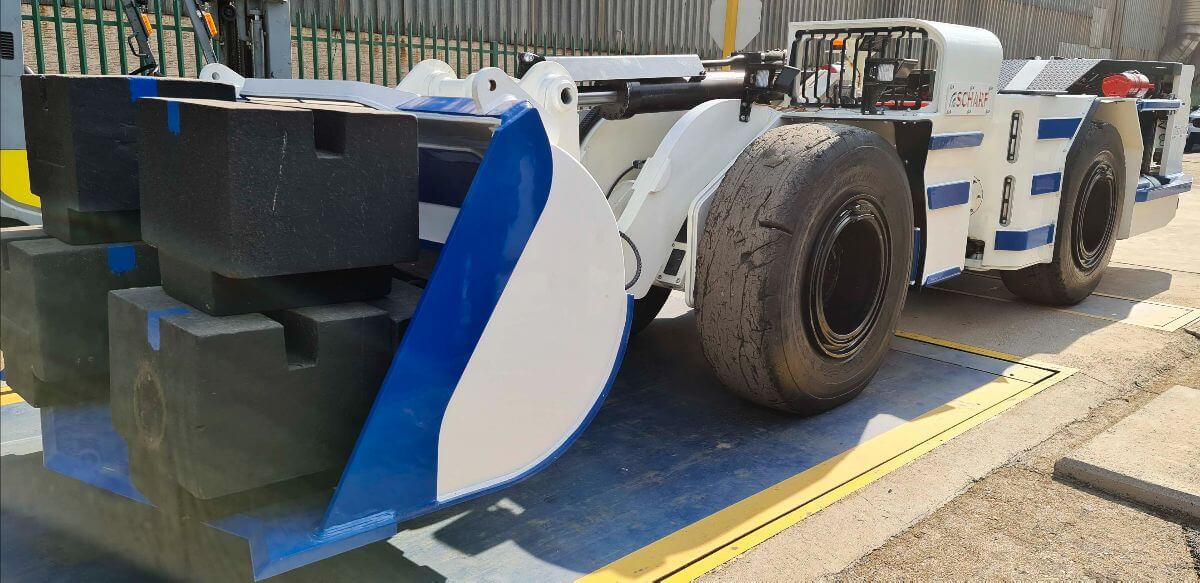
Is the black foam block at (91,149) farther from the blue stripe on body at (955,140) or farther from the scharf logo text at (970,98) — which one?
the scharf logo text at (970,98)

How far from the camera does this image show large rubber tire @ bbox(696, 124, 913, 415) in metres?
3.47

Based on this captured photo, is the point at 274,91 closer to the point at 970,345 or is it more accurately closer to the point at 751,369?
the point at 751,369

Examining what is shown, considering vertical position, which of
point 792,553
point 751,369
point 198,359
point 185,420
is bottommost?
point 792,553

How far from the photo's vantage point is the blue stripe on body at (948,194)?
4484mm

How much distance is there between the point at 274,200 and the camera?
2043mm

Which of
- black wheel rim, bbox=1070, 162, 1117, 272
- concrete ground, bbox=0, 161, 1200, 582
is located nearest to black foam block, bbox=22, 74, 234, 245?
concrete ground, bbox=0, 161, 1200, 582

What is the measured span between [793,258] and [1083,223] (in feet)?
11.7

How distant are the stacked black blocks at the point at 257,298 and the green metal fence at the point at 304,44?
23.3ft

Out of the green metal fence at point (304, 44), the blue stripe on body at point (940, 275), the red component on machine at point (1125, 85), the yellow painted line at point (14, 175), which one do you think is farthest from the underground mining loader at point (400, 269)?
the green metal fence at point (304, 44)

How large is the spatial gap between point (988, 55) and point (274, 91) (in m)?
3.37

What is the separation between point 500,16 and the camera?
13.1m

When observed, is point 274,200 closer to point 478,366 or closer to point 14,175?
point 478,366

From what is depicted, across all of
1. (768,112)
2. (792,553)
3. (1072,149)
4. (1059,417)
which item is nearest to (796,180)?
(768,112)

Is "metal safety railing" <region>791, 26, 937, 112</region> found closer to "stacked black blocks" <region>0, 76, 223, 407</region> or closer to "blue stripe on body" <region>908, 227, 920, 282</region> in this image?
"blue stripe on body" <region>908, 227, 920, 282</region>
